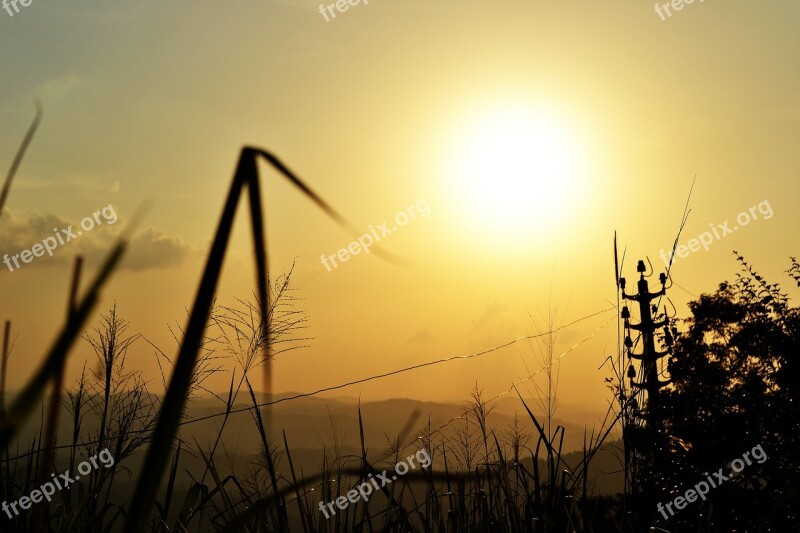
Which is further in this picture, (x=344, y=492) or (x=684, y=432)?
(x=684, y=432)

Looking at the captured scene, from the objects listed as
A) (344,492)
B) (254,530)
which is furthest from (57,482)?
(344,492)

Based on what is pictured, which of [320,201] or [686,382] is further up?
[686,382]

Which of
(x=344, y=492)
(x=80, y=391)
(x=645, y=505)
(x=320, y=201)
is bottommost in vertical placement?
(x=645, y=505)

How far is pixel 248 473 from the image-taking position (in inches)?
130

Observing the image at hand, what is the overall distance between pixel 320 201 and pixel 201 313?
0.55 feet

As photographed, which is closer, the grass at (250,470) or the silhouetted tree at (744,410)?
the grass at (250,470)

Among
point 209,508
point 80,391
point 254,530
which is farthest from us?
point 209,508

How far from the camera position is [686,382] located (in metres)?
14.1

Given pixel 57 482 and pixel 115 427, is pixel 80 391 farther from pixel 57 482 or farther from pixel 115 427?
pixel 115 427

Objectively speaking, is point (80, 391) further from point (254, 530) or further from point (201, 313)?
point (201, 313)

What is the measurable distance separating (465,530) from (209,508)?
1160 mm

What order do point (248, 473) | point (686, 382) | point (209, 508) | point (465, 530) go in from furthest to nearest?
point (686, 382) → point (248, 473) → point (209, 508) → point (465, 530)

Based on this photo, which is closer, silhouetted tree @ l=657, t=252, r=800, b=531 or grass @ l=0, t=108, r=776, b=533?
grass @ l=0, t=108, r=776, b=533

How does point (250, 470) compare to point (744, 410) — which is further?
point (744, 410)
